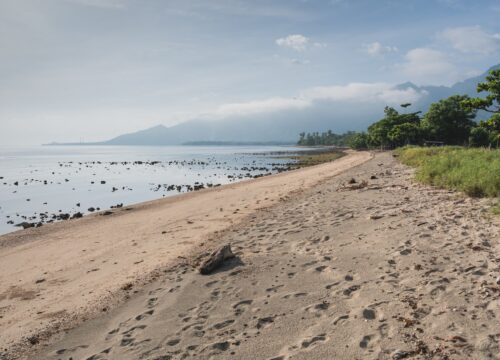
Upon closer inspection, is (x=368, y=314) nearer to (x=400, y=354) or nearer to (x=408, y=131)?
(x=400, y=354)

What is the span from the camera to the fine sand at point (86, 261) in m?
8.22

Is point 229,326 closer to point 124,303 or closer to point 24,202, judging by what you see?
point 124,303

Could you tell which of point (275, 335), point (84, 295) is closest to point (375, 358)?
point (275, 335)

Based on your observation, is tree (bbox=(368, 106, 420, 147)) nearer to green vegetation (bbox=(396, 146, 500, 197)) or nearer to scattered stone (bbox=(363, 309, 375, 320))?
green vegetation (bbox=(396, 146, 500, 197))

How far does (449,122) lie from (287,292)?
8118 cm

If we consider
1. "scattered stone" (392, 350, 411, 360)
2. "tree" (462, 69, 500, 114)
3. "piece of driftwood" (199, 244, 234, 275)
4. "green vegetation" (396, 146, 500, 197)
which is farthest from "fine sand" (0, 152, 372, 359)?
"tree" (462, 69, 500, 114)

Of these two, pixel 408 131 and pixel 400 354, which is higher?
pixel 408 131

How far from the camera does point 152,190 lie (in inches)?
1597

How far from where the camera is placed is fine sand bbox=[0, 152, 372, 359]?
8219 mm

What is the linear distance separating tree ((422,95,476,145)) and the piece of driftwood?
7841cm

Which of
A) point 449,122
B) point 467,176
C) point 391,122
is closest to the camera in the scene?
point 467,176

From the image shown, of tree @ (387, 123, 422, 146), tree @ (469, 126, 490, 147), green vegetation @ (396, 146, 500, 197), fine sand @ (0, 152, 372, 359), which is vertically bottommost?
fine sand @ (0, 152, 372, 359)

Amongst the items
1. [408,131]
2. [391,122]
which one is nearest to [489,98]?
[408,131]

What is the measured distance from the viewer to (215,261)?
365 inches
